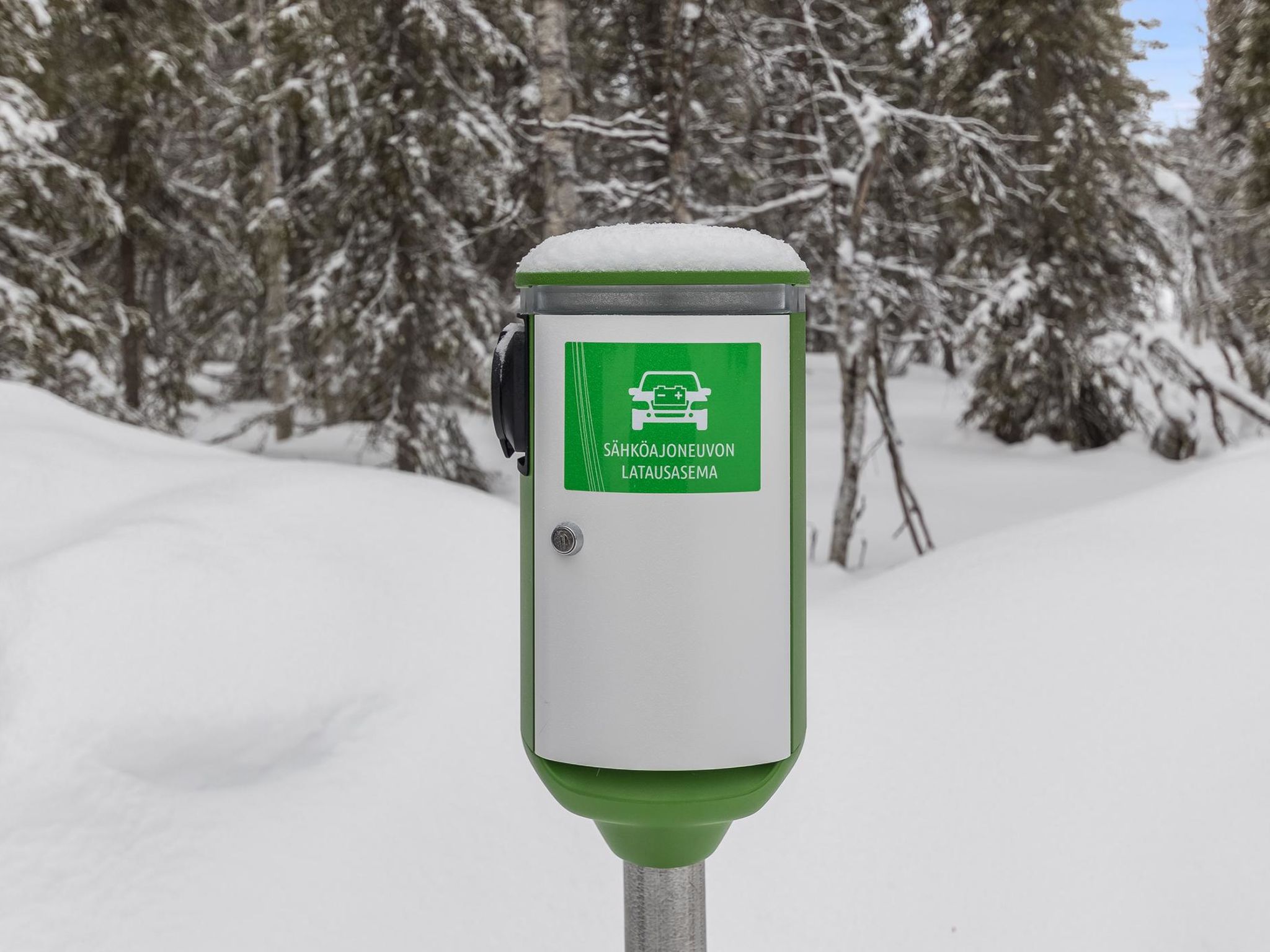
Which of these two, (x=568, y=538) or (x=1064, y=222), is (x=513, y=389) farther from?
(x=1064, y=222)

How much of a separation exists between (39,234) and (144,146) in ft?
12.8

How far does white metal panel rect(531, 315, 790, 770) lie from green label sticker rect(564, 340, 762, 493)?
0.02 meters

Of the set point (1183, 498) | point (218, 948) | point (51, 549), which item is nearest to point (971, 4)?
point (1183, 498)

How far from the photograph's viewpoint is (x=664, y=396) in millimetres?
2225

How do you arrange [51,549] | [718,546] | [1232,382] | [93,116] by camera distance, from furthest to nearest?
[93,116] < [1232,382] < [51,549] < [718,546]

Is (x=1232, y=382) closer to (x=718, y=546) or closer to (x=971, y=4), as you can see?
(x=971, y=4)

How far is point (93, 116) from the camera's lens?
47.1 ft

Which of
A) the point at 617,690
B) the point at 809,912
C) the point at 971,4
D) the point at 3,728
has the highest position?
the point at 971,4

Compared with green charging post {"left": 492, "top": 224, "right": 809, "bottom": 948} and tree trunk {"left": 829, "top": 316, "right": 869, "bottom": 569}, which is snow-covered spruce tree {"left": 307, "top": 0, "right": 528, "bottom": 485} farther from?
Result: green charging post {"left": 492, "top": 224, "right": 809, "bottom": 948}

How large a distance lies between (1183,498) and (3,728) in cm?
466

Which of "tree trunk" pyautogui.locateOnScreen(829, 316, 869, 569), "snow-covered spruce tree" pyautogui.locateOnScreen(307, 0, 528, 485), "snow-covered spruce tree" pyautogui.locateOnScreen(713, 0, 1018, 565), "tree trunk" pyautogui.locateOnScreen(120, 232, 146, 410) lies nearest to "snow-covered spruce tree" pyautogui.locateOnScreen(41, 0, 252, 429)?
"tree trunk" pyautogui.locateOnScreen(120, 232, 146, 410)

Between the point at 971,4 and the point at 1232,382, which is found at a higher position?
the point at 971,4

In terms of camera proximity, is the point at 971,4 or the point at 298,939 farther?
the point at 971,4

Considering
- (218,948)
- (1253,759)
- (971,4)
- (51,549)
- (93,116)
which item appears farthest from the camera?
(93,116)
